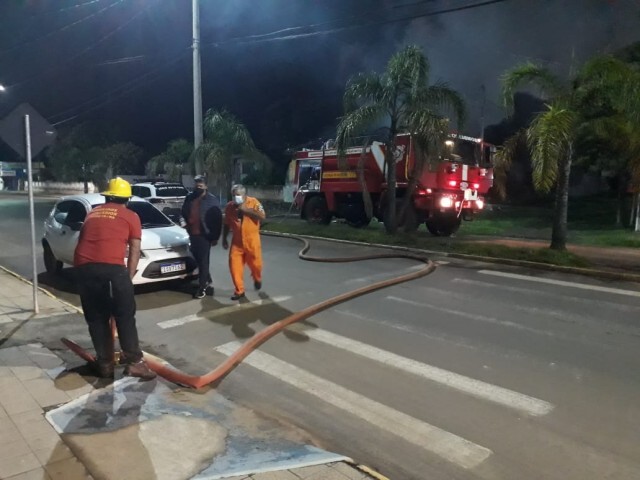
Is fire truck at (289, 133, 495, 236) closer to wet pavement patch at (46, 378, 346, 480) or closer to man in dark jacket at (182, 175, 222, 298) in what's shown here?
man in dark jacket at (182, 175, 222, 298)

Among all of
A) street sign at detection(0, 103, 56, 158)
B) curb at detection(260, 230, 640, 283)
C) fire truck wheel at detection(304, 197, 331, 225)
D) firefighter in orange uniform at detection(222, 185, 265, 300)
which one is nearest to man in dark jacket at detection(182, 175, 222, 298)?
firefighter in orange uniform at detection(222, 185, 265, 300)

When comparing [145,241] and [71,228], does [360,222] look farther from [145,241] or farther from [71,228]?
[71,228]

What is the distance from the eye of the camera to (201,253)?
26.3 ft

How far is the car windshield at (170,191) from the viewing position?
18797 mm

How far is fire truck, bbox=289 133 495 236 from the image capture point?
1468cm

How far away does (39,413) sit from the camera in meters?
4.01

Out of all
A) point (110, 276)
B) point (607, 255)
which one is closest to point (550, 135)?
point (607, 255)

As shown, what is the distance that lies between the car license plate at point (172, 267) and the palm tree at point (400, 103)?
6651mm

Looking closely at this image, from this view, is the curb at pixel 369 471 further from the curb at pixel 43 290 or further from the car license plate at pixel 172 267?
the car license plate at pixel 172 267

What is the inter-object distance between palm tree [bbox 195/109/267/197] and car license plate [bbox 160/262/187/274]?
12.6 metres

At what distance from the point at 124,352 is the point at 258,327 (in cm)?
210

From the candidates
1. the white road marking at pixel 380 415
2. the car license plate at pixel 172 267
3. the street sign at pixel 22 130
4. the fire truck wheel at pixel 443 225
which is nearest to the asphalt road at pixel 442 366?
the white road marking at pixel 380 415

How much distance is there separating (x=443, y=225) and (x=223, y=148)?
957cm

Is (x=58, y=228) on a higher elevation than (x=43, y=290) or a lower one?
higher
